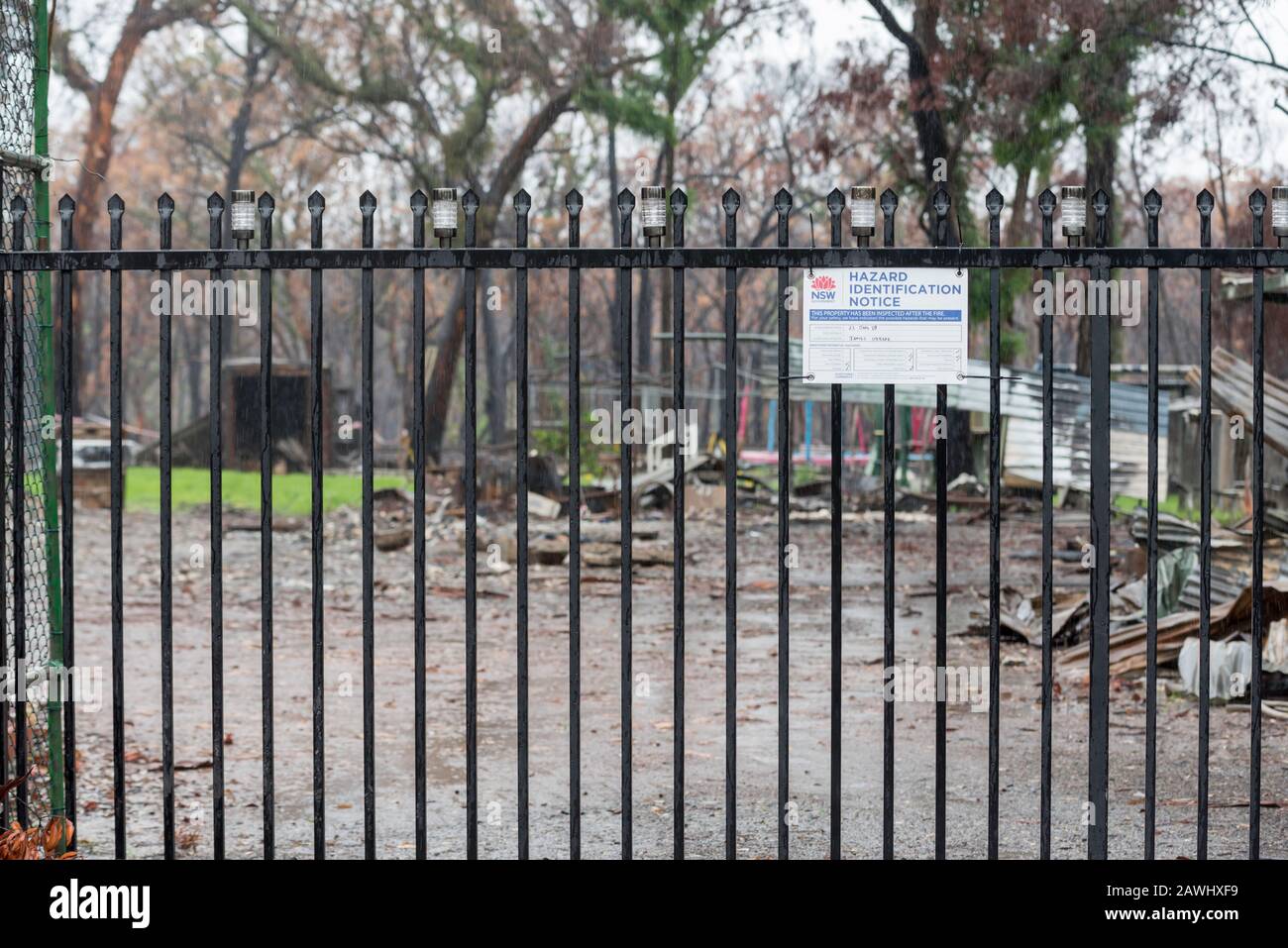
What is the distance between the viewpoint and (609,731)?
9328 millimetres

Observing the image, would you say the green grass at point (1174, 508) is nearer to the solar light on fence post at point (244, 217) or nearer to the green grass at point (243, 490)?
the green grass at point (243, 490)

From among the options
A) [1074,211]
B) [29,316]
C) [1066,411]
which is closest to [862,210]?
[1074,211]

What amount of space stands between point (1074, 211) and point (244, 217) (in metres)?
2.46

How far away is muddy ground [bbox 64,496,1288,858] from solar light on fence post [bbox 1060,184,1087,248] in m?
2.93

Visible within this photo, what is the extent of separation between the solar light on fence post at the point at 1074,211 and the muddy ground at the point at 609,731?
2.93 metres

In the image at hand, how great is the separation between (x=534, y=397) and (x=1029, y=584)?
2119 cm

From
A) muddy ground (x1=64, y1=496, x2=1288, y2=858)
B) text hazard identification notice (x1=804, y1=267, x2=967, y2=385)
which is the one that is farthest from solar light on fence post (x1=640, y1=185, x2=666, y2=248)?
muddy ground (x1=64, y1=496, x2=1288, y2=858)

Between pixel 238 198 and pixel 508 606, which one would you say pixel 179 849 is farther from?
pixel 508 606

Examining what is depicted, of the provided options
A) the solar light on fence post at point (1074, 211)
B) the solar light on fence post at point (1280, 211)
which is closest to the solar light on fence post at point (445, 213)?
the solar light on fence post at point (1074, 211)

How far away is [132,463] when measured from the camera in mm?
34406

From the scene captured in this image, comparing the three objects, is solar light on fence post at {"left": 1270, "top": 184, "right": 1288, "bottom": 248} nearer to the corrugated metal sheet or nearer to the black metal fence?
the black metal fence

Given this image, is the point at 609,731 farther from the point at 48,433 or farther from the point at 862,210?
A: the point at 862,210

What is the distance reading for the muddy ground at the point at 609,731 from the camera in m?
6.77
